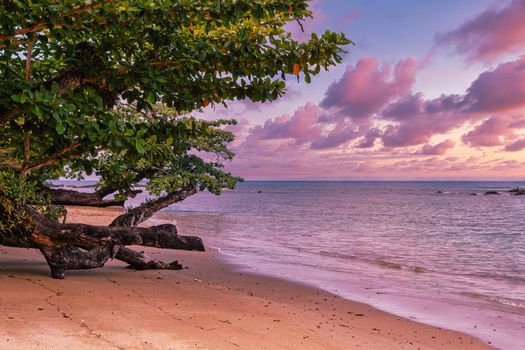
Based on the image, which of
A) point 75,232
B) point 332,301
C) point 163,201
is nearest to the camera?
point 75,232

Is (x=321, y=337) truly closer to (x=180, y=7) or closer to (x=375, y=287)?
(x=180, y=7)

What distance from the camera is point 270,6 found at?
22.4 ft

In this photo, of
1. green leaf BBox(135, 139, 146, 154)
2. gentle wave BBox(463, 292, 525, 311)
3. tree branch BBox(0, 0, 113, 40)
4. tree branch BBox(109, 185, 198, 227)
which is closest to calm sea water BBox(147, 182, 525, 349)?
gentle wave BBox(463, 292, 525, 311)

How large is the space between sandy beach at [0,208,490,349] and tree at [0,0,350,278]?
109 cm

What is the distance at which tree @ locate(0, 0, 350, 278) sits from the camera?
666 centimetres

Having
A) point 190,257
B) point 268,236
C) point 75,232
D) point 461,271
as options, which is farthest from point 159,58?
point 268,236

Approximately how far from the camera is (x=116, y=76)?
793 centimetres

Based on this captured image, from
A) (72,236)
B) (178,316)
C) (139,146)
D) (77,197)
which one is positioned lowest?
(178,316)

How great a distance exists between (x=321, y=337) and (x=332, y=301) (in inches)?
174

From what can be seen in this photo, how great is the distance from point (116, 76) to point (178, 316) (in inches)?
159

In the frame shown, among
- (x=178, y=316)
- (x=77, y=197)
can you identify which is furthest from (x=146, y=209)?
(x=178, y=316)

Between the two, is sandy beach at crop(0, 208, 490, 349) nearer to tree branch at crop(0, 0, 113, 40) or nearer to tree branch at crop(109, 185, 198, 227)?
tree branch at crop(109, 185, 198, 227)

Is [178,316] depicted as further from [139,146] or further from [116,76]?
[116,76]

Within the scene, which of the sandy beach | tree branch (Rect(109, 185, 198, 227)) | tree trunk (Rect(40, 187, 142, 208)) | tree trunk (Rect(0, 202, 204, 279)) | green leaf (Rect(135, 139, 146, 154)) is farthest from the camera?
tree branch (Rect(109, 185, 198, 227))
